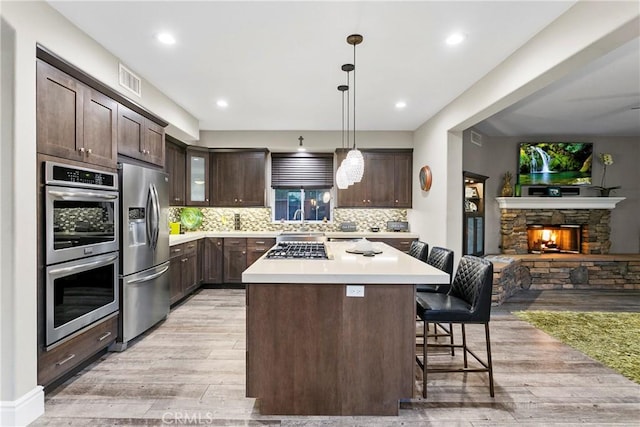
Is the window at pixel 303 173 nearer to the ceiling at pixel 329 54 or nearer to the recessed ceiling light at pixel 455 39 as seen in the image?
the ceiling at pixel 329 54

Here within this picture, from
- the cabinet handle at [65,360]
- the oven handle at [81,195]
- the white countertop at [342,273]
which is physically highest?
the oven handle at [81,195]

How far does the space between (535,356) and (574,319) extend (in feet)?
4.73

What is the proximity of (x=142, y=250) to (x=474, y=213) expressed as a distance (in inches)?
185

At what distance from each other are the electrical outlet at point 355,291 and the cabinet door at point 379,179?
12.2 feet

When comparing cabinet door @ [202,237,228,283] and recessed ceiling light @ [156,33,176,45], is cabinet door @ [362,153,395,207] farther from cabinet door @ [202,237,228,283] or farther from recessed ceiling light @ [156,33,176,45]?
Answer: recessed ceiling light @ [156,33,176,45]

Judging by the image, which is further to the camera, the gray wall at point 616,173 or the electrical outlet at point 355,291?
the gray wall at point 616,173

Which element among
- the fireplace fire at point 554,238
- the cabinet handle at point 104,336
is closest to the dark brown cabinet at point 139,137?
the cabinet handle at point 104,336

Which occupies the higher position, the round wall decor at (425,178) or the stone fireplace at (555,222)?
the round wall decor at (425,178)

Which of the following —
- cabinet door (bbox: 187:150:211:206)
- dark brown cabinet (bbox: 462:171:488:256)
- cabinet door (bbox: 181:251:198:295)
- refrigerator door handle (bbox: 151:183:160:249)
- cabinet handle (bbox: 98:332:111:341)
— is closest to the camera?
cabinet handle (bbox: 98:332:111:341)

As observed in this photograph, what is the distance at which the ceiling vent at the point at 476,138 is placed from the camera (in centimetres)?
531

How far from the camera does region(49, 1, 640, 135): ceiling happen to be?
2.19m

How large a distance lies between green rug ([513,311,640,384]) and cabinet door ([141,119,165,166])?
4.63 metres

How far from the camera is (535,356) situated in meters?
2.87

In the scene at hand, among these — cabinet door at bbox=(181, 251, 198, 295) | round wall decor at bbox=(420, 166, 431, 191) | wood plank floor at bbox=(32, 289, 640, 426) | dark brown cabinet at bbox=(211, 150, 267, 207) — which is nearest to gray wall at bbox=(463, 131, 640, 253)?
round wall decor at bbox=(420, 166, 431, 191)
